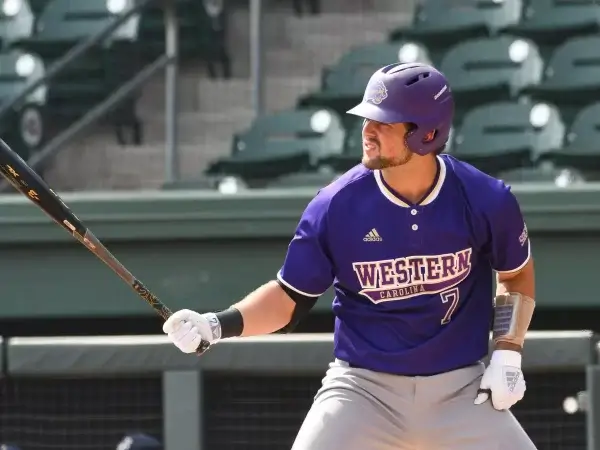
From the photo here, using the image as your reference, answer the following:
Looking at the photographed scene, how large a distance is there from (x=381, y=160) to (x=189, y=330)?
0.63 m

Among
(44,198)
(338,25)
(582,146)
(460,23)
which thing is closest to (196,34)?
(338,25)

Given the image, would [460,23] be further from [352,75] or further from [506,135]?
[506,135]

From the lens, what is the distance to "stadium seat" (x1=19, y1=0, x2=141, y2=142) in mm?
7828

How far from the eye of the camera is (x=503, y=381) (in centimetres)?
311

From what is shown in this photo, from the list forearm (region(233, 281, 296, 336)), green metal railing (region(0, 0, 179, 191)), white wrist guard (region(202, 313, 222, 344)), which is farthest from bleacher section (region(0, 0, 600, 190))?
white wrist guard (region(202, 313, 222, 344))

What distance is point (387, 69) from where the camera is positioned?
3246mm

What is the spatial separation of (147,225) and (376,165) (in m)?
1.93

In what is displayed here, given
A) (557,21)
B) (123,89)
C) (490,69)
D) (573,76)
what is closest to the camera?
(573,76)

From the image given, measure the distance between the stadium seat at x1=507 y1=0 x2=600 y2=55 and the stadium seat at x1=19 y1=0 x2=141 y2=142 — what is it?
237cm

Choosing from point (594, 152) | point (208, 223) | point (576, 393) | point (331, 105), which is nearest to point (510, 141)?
point (594, 152)

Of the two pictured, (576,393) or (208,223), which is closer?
(576,393)

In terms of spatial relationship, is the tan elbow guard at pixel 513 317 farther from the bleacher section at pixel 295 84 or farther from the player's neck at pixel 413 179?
the bleacher section at pixel 295 84

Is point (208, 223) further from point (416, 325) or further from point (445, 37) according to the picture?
point (445, 37)

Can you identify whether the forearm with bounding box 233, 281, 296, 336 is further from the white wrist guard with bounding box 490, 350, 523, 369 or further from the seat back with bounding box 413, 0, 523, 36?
the seat back with bounding box 413, 0, 523, 36
